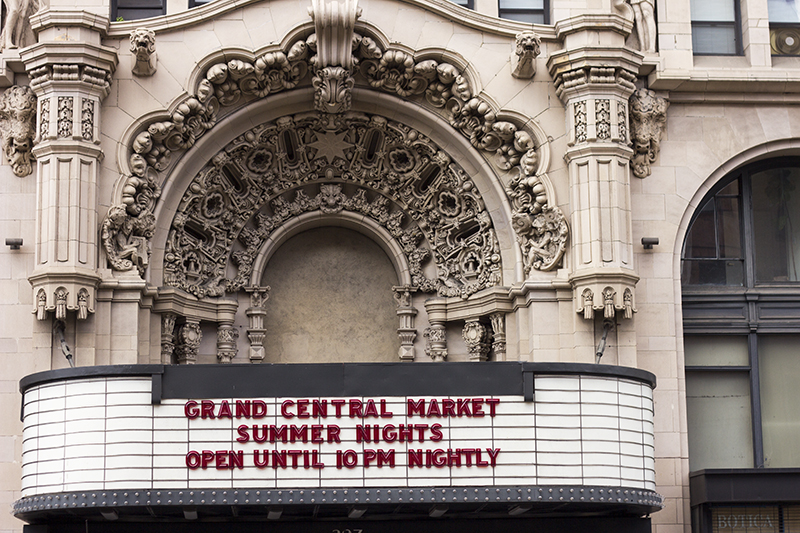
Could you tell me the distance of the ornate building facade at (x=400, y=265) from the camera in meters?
17.4

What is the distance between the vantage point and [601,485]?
1761cm

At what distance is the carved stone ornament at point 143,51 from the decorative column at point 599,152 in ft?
23.8

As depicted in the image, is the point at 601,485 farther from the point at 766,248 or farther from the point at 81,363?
the point at 81,363

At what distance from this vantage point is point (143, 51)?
20.3 metres

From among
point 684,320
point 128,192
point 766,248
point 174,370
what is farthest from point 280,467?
point 766,248

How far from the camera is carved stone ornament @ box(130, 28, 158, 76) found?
20.2m

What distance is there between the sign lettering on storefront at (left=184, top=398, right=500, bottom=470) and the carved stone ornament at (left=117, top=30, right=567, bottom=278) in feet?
14.8

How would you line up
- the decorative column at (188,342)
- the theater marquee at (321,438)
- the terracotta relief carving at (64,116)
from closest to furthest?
1. the theater marquee at (321,438)
2. the terracotta relief carving at (64,116)
3. the decorative column at (188,342)

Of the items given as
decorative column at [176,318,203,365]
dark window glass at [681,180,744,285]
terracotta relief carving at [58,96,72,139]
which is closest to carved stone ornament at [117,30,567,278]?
decorative column at [176,318,203,365]

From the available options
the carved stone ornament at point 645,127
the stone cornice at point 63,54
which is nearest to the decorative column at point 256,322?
the stone cornice at point 63,54

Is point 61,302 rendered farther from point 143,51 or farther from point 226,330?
point 143,51

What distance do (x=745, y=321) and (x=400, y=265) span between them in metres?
6.82

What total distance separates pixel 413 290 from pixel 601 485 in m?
6.58

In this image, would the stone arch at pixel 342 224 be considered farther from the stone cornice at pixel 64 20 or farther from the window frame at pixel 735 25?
the window frame at pixel 735 25
